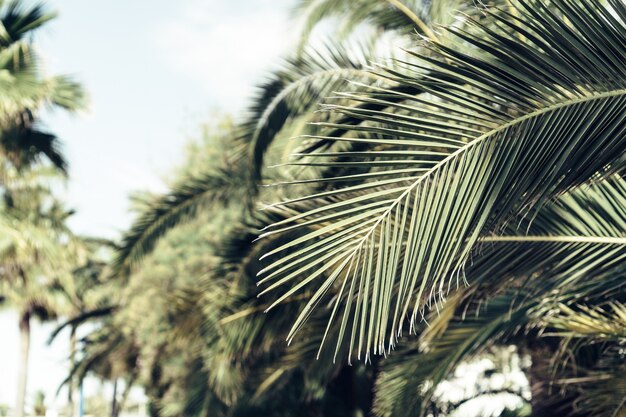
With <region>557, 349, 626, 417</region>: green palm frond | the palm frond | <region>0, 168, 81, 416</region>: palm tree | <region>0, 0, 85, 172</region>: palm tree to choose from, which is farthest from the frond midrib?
<region>0, 168, 81, 416</region>: palm tree

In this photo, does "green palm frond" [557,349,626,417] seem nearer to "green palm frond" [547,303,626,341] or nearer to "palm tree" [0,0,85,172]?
"green palm frond" [547,303,626,341]

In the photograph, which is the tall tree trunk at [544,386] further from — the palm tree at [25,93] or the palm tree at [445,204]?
the palm tree at [25,93]

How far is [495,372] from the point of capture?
48.7 ft

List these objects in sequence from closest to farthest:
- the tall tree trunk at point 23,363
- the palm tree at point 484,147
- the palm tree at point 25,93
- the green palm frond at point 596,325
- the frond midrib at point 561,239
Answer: the palm tree at point 484,147 → the frond midrib at point 561,239 → the green palm frond at point 596,325 → the palm tree at point 25,93 → the tall tree trunk at point 23,363

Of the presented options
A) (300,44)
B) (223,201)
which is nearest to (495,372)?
(223,201)

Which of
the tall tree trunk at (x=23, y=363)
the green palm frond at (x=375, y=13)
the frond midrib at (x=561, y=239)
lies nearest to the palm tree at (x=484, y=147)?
the frond midrib at (x=561, y=239)

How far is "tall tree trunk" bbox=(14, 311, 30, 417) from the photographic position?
21.7 meters

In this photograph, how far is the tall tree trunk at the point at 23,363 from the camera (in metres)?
21.7

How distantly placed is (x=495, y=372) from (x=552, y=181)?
39.8 ft

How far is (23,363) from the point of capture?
23234mm

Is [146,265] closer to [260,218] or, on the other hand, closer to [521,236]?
[260,218]

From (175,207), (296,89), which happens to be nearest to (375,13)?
(296,89)

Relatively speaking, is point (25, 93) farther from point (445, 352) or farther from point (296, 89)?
point (445, 352)

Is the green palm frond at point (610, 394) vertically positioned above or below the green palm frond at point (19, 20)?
below
